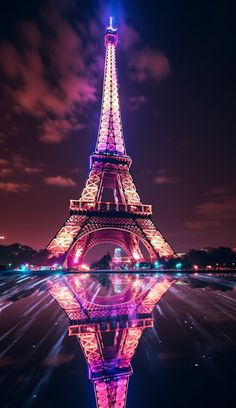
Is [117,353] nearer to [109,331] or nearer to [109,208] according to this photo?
A: [109,331]

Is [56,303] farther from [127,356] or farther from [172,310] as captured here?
[127,356]

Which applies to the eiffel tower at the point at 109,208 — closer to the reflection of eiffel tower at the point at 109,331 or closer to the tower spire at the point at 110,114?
the tower spire at the point at 110,114

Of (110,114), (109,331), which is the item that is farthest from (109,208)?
(109,331)

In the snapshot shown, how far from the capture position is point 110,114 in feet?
155

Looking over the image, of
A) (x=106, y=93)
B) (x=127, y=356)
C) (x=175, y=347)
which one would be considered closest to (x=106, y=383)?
(x=127, y=356)

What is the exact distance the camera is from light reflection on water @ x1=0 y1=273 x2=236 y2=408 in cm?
433

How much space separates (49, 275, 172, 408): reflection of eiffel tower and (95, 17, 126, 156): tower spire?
33.3 m

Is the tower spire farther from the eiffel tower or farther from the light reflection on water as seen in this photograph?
the light reflection on water

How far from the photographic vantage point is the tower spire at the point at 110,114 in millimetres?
44263

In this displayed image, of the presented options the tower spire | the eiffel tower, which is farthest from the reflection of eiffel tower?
the tower spire

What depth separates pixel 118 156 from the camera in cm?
4231

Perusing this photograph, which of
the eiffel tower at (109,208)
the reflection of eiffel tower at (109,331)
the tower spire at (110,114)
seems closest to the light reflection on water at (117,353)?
the reflection of eiffel tower at (109,331)

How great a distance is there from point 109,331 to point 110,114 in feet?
151

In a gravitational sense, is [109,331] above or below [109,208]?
below
